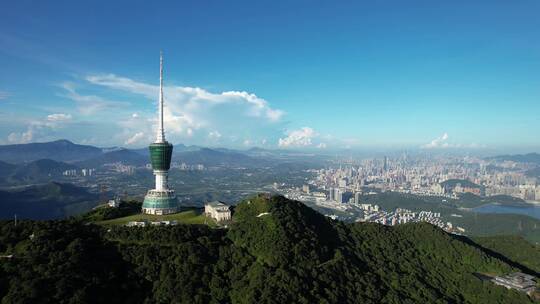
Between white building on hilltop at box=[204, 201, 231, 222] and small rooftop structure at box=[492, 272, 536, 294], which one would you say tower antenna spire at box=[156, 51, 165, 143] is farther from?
small rooftop structure at box=[492, 272, 536, 294]

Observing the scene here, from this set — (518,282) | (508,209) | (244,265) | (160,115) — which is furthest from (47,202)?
(508,209)

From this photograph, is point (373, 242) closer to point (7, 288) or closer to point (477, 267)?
point (477, 267)

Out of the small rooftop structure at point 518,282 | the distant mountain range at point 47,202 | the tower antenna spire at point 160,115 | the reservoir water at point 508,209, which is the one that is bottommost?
the reservoir water at point 508,209

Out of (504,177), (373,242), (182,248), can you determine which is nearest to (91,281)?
(182,248)

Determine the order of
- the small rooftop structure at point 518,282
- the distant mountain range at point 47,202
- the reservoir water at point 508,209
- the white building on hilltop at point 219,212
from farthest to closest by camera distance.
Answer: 1. the reservoir water at point 508,209
2. the distant mountain range at point 47,202
3. the white building on hilltop at point 219,212
4. the small rooftop structure at point 518,282

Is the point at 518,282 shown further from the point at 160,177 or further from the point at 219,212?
the point at 160,177

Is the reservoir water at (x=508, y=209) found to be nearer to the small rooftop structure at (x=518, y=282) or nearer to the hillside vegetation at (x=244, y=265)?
the small rooftop structure at (x=518, y=282)

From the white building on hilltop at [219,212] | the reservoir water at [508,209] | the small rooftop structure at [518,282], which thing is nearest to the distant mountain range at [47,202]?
the white building on hilltop at [219,212]
